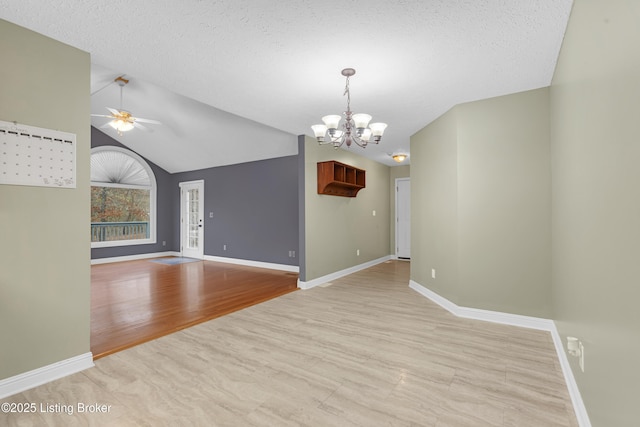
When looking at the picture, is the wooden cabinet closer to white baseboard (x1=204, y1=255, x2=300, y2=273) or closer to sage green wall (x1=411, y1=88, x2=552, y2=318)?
sage green wall (x1=411, y1=88, x2=552, y2=318)

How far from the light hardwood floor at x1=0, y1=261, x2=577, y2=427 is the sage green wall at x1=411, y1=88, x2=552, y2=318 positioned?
0.42 meters

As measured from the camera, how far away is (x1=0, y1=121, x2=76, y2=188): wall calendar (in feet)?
6.33

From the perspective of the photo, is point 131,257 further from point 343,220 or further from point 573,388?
point 573,388

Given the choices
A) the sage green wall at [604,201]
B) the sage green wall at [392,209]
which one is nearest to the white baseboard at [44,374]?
the sage green wall at [604,201]

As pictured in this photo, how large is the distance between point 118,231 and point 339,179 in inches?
236

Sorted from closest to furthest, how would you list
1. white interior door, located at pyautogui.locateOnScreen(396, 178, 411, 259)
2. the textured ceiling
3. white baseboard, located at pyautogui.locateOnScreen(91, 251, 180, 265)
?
1. the textured ceiling
2. white baseboard, located at pyautogui.locateOnScreen(91, 251, 180, 265)
3. white interior door, located at pyautogui.locateOnScreen(396, 178, 411, 259)

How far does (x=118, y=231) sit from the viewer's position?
7402 mm

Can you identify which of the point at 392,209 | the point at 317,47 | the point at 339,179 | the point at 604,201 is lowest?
the point at 604,201

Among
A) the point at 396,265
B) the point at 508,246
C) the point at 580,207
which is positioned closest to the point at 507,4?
the point at 580,207

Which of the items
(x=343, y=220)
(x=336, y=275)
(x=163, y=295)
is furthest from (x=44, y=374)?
(x=343, y=220)

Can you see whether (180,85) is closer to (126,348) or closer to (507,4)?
(126,348)

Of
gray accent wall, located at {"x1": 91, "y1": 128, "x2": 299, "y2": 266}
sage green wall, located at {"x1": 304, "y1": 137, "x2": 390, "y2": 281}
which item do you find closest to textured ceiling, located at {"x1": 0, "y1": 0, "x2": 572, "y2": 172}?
sage green wall, located at {"x1": 304, "y1": 137, "x2": 390, "y2": 281}

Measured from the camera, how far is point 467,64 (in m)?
2.49

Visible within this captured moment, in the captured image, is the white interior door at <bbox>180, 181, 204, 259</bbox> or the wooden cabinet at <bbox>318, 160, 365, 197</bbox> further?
the white interior door at <bbox>180, 181, 204, 259</bbox>
